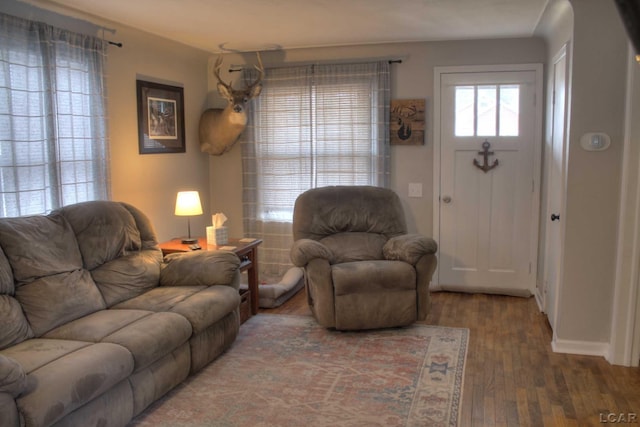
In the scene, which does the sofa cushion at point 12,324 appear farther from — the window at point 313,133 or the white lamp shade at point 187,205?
the window at point 313,133

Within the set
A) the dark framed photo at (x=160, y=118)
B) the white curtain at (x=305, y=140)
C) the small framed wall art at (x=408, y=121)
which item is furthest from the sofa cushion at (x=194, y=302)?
the small framed wall art at (x=408, y=121)

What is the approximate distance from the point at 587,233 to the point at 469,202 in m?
1.62

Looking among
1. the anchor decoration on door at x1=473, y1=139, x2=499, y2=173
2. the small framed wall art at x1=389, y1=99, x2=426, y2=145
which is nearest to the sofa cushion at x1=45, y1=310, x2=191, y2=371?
the small framed wall art at x1=389, y1=99, x2=426, y2=145

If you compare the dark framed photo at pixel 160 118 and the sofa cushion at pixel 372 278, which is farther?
the dark framed photo at pixel 160 118

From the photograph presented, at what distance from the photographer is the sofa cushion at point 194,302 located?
122 inches

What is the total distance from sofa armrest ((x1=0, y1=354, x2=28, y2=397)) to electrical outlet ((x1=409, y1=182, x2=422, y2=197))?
12.1ft

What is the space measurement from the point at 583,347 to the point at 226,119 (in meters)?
3.44

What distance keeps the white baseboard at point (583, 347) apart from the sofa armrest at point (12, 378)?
3.07 m

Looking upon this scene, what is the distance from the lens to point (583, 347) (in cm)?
349

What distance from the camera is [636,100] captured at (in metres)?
3.15

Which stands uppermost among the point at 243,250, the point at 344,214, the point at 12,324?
the point at 344,214

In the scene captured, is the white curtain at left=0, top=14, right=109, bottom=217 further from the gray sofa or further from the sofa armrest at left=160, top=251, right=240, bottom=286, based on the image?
the sofa armrest at left=160, top=251, right=240, bottom=286

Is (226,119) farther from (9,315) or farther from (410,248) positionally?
(9,315)

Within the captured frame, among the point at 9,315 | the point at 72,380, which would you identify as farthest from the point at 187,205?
the point at 72,380
